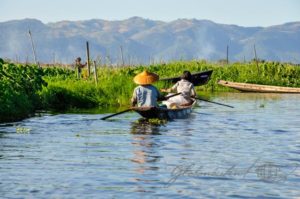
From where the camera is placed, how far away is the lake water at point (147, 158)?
10742 mm

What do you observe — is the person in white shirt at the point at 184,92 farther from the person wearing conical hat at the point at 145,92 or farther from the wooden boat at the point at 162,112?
the person wearing conical hat at the point at 145,92

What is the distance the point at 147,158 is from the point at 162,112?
655cm

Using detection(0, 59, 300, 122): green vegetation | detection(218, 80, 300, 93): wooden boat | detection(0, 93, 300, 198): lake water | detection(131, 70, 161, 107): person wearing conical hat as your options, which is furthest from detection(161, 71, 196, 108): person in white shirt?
detection(218, 80, 300, 93): wooden boat

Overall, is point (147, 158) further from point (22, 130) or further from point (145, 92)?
point (145, 92)

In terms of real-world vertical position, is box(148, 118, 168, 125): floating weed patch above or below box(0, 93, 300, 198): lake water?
above

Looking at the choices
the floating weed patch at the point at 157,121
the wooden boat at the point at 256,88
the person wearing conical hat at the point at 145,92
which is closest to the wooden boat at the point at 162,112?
the floating weed patch at the point at 157,121

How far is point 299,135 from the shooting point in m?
18.4

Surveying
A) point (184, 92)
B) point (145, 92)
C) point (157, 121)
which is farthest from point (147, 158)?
point (184, 92)

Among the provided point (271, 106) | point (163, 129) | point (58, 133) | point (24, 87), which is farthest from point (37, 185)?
point (271, 106)

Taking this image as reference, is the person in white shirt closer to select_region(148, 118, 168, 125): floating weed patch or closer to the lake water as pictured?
the lake water

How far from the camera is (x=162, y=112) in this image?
20.2m

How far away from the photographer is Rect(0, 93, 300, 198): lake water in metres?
10.7

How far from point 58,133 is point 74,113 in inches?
231

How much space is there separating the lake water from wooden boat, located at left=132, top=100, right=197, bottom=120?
0.30m
